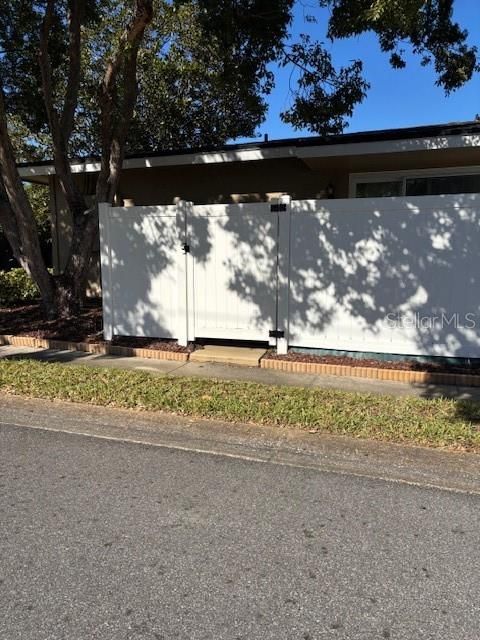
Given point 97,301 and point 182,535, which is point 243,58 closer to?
point 97,301

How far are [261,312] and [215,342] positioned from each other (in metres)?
1.05

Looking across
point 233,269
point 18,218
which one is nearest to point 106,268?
point 18,218

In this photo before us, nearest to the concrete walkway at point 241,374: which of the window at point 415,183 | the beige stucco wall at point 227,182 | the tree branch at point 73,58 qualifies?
the tree branch at point 73,58

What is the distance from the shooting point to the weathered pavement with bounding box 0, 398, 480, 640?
2307mm

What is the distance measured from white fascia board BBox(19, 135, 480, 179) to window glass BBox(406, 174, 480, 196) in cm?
162

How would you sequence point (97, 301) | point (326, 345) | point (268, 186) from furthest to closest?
point (97, 301) → point (268, 186) → point (326, 345)

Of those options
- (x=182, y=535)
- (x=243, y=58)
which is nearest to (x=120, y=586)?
(x=182, y=535)

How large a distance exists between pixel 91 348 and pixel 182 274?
176cm

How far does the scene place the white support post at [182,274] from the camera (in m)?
7.01

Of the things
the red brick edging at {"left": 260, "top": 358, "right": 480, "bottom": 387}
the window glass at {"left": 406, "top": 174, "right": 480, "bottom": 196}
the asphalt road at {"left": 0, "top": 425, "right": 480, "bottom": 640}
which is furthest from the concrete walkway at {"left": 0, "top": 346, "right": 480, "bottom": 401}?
the window glass at {"left": 406, "top": 174, "right": 480, "bottom": 196}

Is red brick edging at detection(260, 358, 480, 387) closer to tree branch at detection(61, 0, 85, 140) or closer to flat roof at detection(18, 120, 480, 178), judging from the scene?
flat roof at detection(18, 120, 480, 178)

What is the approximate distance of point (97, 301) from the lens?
36.1ft

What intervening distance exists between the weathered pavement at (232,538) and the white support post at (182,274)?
2.95 metres

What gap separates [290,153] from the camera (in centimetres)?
870
